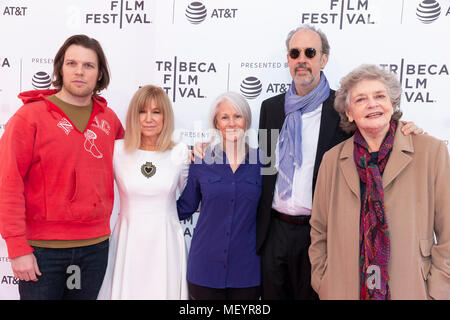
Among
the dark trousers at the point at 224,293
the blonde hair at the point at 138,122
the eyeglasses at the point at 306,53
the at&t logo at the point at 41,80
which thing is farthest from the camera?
the at&t logo at the point at 41,80

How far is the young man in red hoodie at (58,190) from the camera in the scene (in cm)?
203

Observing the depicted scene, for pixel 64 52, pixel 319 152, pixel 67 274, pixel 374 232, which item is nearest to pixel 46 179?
pixel 67 274

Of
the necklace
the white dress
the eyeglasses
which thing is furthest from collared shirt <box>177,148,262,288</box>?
the eyeglasses

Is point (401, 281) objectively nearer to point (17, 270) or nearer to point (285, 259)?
point (285, 259)

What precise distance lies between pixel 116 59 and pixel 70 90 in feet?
3.83

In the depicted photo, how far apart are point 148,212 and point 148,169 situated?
276 millimetres

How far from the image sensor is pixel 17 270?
2033 millimetres

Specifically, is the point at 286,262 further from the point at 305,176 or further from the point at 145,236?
the point at 145,236

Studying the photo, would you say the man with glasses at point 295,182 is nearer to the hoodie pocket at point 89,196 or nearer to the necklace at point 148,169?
the necklace at point 148,169

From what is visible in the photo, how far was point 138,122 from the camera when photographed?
2.34 meters

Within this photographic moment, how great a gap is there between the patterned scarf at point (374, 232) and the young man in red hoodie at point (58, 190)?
1.54 metres

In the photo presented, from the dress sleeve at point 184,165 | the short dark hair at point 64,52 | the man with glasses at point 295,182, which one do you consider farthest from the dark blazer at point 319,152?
the short dark hair at point 64,52

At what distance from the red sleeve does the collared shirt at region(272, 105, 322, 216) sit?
4.97 ft

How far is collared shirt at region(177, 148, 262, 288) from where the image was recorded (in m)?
2.23
